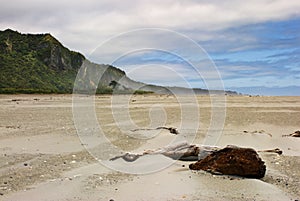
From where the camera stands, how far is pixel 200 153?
8.98 m

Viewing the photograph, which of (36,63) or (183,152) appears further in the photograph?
(36,63)

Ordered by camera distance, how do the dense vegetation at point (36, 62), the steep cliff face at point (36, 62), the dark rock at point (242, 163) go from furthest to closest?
the dense vegetation at point (36, 62) → the steep cliff face at point (36, 62) → the dark rock at point (242, 163)

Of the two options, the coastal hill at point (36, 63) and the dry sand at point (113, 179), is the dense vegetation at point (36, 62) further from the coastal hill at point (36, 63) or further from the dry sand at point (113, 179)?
the dry sand at point (113, 179)

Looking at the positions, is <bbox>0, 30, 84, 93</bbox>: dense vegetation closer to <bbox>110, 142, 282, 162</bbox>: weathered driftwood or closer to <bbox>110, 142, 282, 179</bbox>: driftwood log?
<bbox>110, 142, 282, 162</bbox>: weathered driftwood

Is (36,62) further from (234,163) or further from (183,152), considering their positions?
(234,163)

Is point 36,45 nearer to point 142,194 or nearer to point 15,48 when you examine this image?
point 15,48

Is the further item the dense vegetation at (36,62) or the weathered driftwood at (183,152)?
the dense vegetation at (36,62)

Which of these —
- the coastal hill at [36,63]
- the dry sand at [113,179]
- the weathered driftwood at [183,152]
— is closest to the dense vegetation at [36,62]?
the coastal hill at [36,63]

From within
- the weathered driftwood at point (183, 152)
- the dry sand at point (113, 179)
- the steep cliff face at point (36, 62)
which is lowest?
the dry sand at point (113, 179)

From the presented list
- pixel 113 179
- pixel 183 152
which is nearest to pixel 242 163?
pixel 183 152

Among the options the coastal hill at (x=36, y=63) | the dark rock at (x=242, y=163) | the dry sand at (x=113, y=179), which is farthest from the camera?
the coastal hill at (x=36, y=63)

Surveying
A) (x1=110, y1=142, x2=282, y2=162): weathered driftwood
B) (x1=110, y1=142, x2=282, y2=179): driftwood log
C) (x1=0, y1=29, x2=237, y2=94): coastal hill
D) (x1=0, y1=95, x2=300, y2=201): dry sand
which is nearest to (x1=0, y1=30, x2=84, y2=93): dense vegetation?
(x1=0, y1=29, x2=237, y2=94): coastal hill

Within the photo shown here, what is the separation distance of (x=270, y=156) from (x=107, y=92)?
61266 millimetres

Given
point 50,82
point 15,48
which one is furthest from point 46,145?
point 15,48
